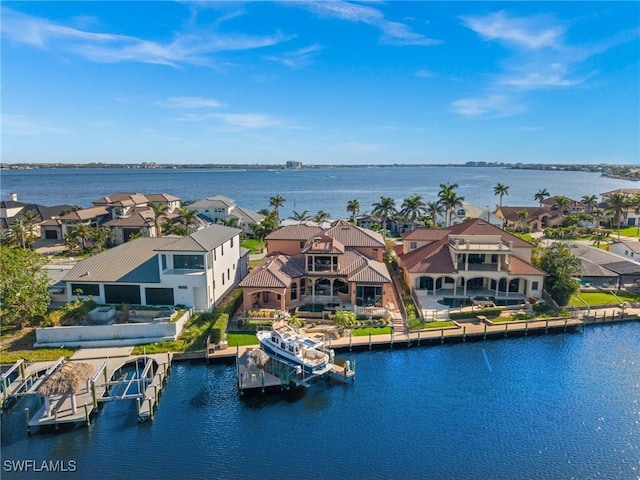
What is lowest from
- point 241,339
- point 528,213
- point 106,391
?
point 106,391

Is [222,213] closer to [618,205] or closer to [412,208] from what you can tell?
[412,208]

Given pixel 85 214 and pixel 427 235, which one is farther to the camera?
pixel 85 214

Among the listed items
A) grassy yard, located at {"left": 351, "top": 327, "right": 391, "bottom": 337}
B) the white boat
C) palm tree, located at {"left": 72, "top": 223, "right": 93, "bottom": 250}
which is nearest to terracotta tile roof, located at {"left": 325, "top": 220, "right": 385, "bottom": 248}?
grassy yard, located at {"left": 351, "top": 327, "right": 391, "bottom": 337}

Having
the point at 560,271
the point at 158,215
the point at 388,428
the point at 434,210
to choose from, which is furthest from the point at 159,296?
the point at 434,210

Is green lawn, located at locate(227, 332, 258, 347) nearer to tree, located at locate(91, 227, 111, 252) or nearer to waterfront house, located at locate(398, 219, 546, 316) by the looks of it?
waterfront house, located at locate(398, 219, 546, 316)

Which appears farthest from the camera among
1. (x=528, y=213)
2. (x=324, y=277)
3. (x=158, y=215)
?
(x=528, y=213)

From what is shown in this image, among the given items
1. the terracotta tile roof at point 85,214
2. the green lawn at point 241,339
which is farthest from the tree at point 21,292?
the terracotta tile roof at point 85,214

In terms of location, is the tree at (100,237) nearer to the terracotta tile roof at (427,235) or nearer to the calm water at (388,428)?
the calm water at (388,428)

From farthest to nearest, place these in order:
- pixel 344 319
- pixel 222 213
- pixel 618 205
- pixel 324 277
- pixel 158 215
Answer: pixel 222 213, pixel 618 205, pixel 158 215, pixel 324 277, pixel 344 319
